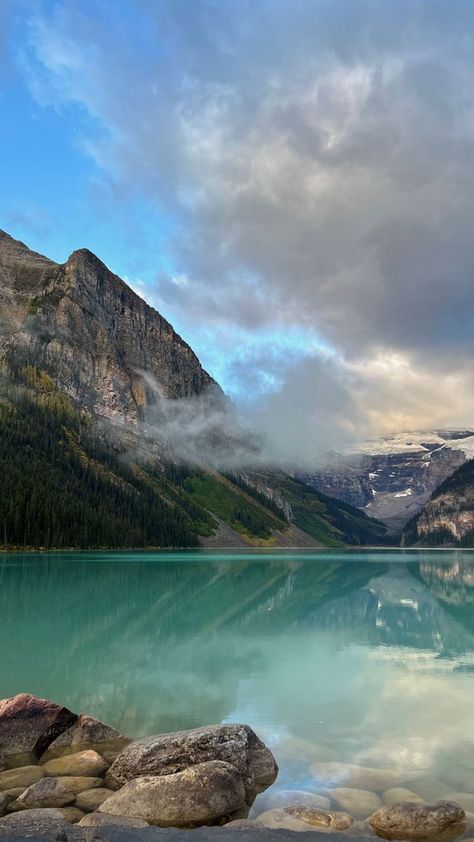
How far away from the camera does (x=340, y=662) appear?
31.5 metres

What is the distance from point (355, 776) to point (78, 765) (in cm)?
776

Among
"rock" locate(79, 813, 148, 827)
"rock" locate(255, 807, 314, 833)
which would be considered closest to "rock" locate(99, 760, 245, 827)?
"rock" locate(79, 813, 148, 827)

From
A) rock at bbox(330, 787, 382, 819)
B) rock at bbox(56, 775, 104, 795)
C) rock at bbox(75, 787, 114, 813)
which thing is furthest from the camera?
rock at bbox(56, 775, 104, 795)


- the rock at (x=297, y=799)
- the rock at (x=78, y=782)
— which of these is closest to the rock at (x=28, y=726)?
the rock at (x=78, y=782)

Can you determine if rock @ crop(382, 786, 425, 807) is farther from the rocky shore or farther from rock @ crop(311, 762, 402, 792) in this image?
rock @ crop(311, 762, 402, 792)

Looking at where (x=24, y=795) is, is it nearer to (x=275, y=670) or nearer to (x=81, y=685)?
(x=81, y=685)

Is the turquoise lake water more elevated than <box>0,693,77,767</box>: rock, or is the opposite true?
<box>0,693,77,767</box>: rock

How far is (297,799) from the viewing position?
14195mm

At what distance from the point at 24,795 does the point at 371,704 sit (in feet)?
49.2

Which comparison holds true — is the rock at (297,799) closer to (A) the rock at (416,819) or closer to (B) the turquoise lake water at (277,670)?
(B) the turquoise lake water at (277,670)

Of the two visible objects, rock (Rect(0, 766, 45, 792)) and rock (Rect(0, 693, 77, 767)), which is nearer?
rock (Rect(0, 766, 45, 792))

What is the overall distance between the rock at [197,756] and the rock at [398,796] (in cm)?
309

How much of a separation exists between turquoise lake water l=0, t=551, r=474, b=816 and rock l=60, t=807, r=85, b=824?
545cm

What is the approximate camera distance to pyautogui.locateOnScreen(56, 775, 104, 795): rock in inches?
565
